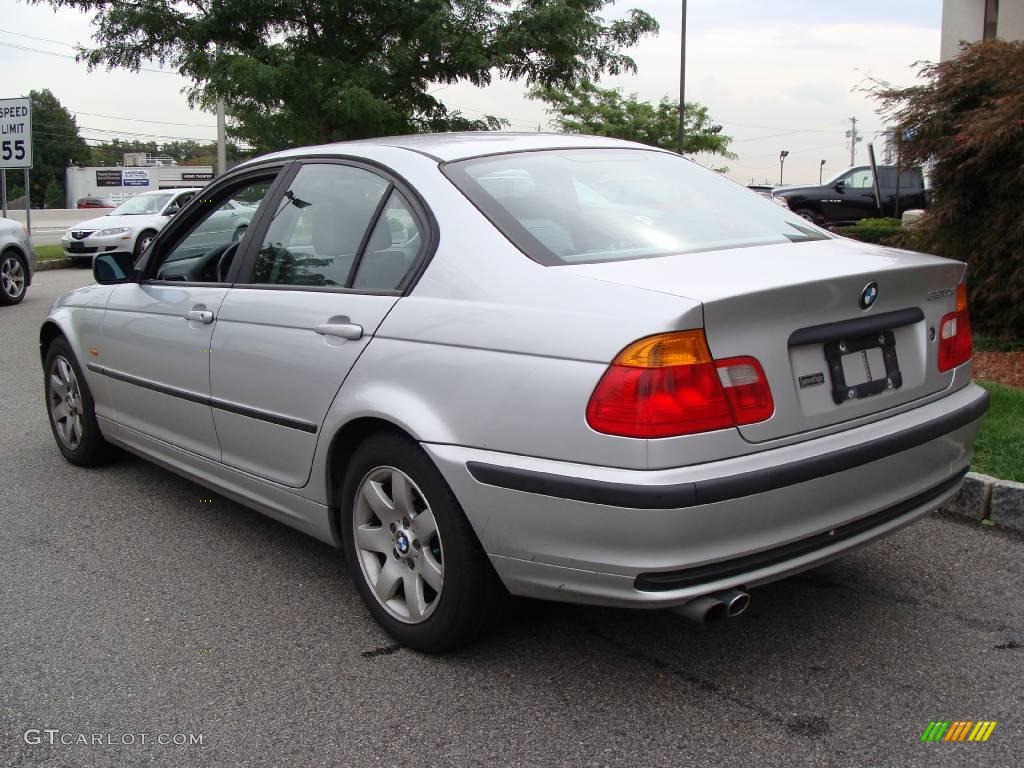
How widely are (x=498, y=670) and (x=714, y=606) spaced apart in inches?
31.9

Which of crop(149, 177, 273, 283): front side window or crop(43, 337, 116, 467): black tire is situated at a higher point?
crop(149, 177, 273, 283): front side window

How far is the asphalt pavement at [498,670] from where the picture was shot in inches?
104

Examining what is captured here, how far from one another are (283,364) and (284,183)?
830 mm

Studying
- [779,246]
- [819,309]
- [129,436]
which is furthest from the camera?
[129,436]

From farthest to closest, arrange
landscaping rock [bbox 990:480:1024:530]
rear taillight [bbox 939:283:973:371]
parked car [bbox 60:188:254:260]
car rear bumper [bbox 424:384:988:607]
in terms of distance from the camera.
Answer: parked car [bbox 60:188:254:260] < landscaping rock [bbox 990:480:1024:530] < rear taillight [bbox 939:283:973:371] < car rear bumper [bbox 424:384:988:607]

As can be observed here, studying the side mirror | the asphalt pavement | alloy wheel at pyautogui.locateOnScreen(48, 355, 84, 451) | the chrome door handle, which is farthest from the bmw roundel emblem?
alloy wheel at pyautogui.locateOnScreen(48, 355, 84, 451)

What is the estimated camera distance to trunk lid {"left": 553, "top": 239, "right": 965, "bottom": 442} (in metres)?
2.60

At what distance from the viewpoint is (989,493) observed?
4.21 metres

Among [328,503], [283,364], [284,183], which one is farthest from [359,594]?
[284,183]

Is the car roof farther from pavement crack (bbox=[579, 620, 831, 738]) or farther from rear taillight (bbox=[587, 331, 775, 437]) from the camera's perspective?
pavement crack (bbox=[579, 620, 831, 738])

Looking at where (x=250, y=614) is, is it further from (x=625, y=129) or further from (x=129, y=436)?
(x=625, y=129)

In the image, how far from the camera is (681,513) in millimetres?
2457

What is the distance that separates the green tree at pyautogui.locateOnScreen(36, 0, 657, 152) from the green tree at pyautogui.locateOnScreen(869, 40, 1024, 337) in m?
5.93

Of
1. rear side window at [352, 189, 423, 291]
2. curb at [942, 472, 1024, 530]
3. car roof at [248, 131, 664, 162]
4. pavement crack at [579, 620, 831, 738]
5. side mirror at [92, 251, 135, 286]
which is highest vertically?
car roof at [248, 131, 664, 162]
